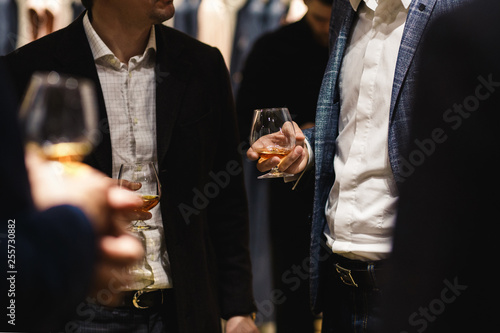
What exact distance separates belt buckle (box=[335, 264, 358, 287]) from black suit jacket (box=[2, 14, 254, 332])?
1.61 feet

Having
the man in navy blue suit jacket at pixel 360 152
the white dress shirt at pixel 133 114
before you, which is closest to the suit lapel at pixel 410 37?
the man in navy blue suit jacket at pixel 360 152

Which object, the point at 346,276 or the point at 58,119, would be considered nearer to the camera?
the point at 58,119

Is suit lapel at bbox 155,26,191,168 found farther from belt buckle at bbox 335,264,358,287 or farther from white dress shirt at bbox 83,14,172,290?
belt buckle at bbox 335,264,358,287

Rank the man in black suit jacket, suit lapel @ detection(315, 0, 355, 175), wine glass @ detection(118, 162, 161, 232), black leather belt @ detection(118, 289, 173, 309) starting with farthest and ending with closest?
suit lapel @ detection(315, 0, 355, 175)
black leather belt @ detection(118, 289, 173, 309)
wine glass @ detection(118, 162, 161, 232)
the man in black suit jacket

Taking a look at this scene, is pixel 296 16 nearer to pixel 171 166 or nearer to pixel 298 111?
pixel 298 111

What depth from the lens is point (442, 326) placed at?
33.6 inches

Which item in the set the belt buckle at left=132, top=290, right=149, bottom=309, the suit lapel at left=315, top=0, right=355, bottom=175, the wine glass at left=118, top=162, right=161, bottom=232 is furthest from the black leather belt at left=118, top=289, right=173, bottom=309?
the suit lapel at left=315, top=0, right=355, bottom=175

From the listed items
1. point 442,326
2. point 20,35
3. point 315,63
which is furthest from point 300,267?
point 442,326

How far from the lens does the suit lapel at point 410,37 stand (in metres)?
1.73

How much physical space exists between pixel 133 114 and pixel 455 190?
57.8 inches

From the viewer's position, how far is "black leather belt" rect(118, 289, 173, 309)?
1.96 metres

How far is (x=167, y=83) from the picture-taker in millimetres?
2143

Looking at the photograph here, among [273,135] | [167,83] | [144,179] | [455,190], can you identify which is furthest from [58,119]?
[167,83]

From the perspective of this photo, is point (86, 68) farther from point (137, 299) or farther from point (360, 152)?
point (360, 152)
